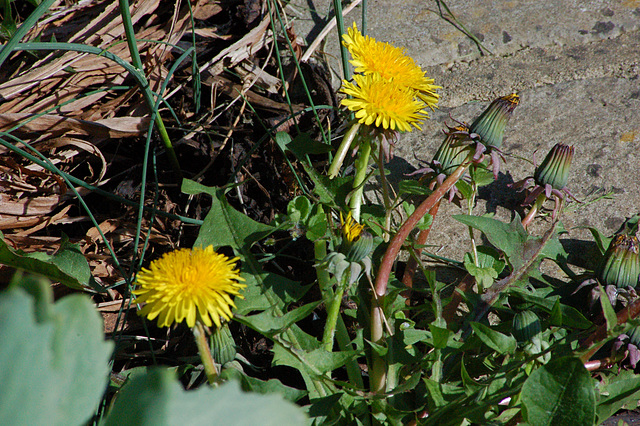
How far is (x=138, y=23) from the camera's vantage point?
6.03ft

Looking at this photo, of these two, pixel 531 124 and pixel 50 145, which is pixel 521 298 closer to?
pixel 531 124

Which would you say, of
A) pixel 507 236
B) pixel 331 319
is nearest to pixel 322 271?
pixel 331 319

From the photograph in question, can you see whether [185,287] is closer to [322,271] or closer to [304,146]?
[322,271]

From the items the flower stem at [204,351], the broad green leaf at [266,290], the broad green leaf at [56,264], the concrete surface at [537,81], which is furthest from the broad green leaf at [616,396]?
the broad green leaf at [56,264]

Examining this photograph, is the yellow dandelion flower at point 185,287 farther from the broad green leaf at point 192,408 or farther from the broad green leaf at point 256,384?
the broad green leaf at point 192,408

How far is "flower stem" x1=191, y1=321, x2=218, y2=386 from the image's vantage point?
871 mm

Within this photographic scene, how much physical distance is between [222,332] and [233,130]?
96cm

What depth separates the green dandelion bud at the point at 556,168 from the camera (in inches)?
52.9

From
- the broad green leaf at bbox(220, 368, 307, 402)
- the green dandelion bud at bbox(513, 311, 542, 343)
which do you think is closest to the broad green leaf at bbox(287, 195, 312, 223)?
the broad green leaf at bbox(220, 368, 307, 402)

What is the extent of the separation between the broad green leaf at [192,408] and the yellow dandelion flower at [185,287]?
41cm

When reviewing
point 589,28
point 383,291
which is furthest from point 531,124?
point 383,291

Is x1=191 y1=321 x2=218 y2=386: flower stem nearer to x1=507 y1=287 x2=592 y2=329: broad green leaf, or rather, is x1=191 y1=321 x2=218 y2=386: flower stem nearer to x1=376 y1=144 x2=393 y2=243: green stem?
x1=376 y1=144 x2=393 y2=243: green stem

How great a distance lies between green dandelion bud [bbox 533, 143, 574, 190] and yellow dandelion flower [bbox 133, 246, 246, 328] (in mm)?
985

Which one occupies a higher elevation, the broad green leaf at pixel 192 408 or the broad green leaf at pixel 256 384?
the broad green leaf at pixel 192 408
